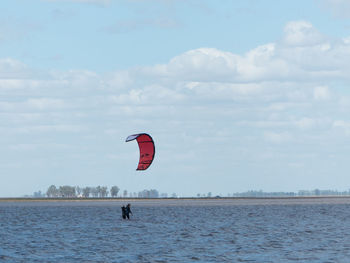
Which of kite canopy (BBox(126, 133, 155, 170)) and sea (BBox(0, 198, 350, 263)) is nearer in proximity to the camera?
sea (BBox(0, 198, 350, 263))

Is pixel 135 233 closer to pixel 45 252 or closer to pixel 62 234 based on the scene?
pixel 62 234

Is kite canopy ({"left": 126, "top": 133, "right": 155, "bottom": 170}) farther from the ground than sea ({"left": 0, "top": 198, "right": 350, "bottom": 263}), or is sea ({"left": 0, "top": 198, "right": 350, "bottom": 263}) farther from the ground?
kite canopy ({"left": 126, "top": 133, "right": 155, "bottom": 170})

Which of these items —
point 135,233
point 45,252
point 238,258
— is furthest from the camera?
point 135,233

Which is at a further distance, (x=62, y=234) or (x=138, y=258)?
(x=62, y=234)

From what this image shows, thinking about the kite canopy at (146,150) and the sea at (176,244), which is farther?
the kite canopy at (146,150)

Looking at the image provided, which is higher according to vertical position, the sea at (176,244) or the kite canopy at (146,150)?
the kite canopy at (146,150)

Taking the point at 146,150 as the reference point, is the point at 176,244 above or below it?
below

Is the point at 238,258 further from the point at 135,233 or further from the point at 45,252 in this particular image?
the point at 135,233

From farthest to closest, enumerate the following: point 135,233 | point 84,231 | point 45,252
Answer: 1. point 84,231
2. point 135,233
3. point 45,252

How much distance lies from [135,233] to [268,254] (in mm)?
17324

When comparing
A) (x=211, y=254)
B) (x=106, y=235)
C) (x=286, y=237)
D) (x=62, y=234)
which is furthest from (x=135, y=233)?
(x=211, y=254)

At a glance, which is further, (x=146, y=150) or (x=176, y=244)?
(x=146, y=150)

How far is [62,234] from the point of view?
5516cm

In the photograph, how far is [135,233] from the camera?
179 ft
